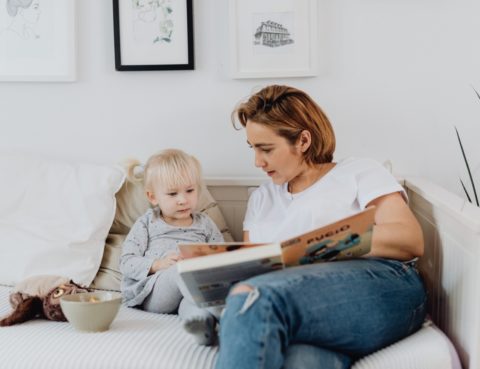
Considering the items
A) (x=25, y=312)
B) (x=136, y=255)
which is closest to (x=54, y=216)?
(x=136, y=255)

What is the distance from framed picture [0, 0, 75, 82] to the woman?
731mm

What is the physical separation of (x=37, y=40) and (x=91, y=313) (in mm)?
1154

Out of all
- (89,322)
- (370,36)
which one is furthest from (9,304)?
(370,36)

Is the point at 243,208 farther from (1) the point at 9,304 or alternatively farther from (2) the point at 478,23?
(2) the point at 478,23

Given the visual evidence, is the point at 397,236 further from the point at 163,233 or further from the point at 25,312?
the point at 25,312

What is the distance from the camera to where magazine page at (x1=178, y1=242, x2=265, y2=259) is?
142cm

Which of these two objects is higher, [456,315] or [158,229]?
[158,229]

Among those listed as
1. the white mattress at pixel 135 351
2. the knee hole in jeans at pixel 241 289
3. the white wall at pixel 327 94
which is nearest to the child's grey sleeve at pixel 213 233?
the white wall at pixel 327 94

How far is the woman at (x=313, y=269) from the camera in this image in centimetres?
127

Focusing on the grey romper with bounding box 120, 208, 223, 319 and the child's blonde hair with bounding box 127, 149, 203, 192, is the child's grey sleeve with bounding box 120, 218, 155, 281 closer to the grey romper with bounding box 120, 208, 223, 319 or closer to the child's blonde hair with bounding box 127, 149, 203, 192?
the grey romper with bounding box 120, 208, 223, 319

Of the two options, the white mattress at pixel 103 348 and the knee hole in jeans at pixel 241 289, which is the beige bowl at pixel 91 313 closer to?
the white mattress at pixel 103 348

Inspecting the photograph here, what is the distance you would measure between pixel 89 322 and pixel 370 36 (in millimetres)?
1256

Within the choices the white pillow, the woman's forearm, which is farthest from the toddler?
the woman's forearm

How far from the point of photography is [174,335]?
62.1 inches
